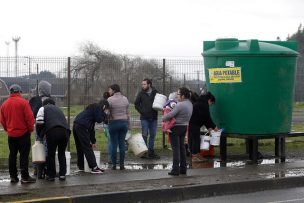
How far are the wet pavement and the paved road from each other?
22 cm

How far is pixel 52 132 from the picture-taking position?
38.1 ft

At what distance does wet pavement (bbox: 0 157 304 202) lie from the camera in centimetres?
1056

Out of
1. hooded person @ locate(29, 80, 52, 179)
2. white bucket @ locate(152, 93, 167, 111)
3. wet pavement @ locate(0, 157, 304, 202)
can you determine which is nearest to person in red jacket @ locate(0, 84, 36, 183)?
wet pavement @ locate(0, 157, 304, 202)

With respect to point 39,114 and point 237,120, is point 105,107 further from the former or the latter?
point 237,120

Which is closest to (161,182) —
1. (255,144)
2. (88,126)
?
(88,126)

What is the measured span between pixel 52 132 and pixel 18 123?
0.63 m

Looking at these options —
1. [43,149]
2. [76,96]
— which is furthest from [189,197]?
[76,96]

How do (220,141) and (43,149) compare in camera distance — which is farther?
(220,141)

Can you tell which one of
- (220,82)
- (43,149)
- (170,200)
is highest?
(220,82)

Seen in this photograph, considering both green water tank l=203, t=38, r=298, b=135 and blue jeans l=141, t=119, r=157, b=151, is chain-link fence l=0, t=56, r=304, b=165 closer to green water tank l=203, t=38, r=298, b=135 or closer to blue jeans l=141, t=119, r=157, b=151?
blue jeans l=141, t=119, r=157, b=151

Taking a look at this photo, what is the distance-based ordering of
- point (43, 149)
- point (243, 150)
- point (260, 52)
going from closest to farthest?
point (43, 149) → point (260, 52) → point (243, 150)

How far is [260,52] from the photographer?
14.5m

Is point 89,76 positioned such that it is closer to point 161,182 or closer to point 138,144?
point 138,144

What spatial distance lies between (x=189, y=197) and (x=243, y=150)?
6.59m
